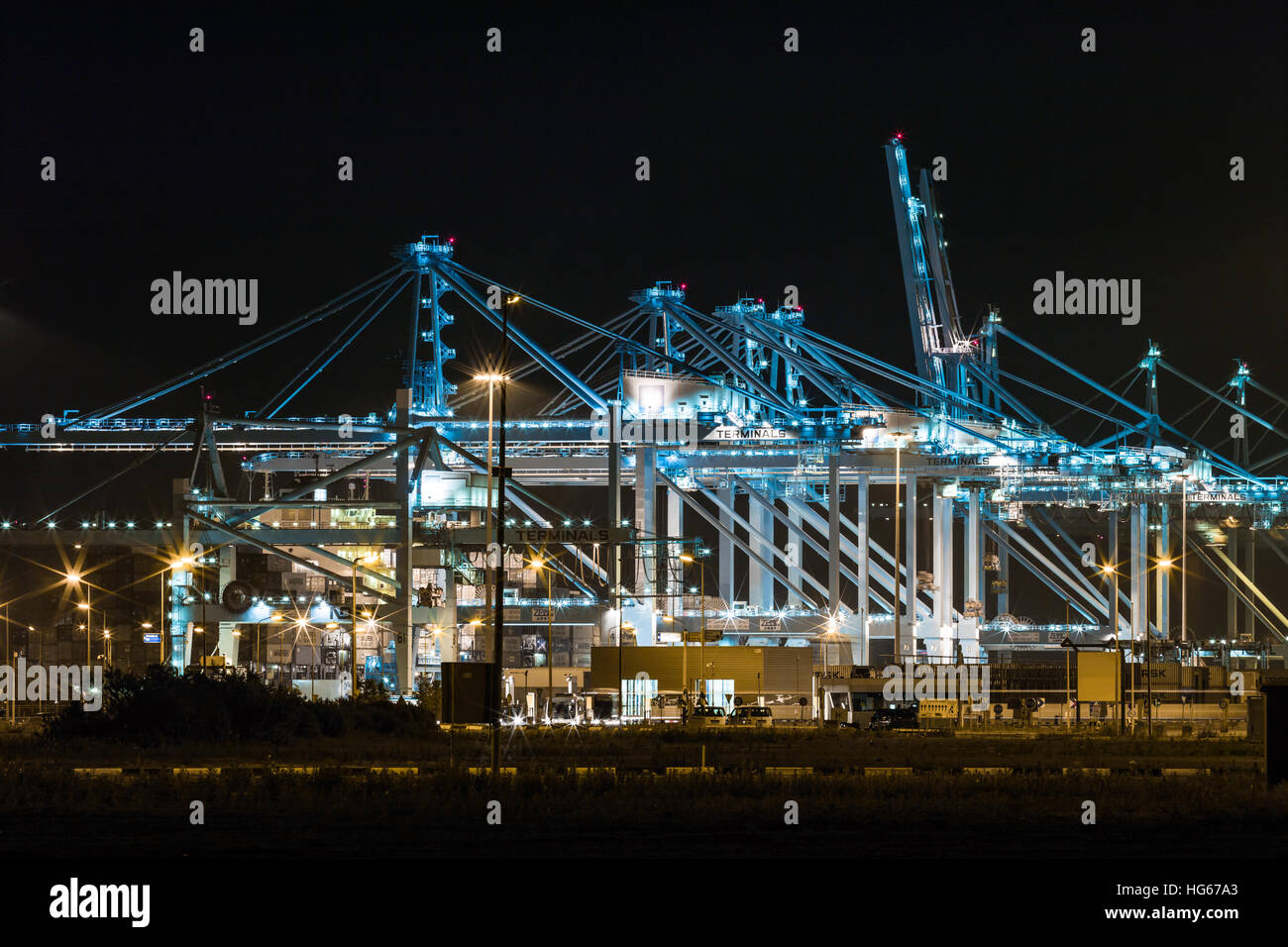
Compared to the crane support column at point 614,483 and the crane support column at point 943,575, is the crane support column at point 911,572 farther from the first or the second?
the crane support column at point 614,483

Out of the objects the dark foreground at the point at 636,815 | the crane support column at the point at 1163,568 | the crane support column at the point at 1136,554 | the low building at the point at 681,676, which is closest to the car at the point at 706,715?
the low building at the point at 681,676

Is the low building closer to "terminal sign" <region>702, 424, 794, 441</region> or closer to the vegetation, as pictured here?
the vegetation

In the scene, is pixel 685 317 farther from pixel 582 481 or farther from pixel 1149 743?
pixel 1149 743

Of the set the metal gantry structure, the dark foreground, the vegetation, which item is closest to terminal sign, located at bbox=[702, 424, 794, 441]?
the metal gantry structure

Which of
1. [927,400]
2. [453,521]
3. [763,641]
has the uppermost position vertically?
[927,400]

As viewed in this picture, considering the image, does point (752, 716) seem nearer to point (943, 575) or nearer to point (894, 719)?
point (894, 719)

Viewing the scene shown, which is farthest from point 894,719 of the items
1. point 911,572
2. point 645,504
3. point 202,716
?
point 911,572

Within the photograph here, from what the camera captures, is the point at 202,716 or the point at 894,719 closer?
the point at 202,716
